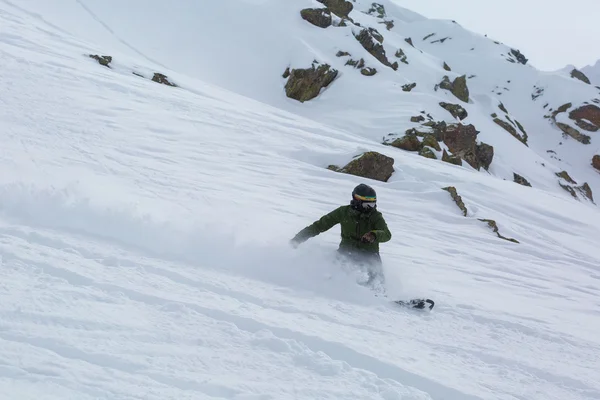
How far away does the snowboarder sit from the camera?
5320mm

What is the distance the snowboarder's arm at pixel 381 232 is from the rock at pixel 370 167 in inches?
279

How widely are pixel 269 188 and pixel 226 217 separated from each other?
2.90 metres

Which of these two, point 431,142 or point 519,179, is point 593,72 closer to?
point 519,179

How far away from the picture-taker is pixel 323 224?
18.2 feet

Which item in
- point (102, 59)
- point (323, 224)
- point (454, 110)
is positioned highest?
point (454, 110)

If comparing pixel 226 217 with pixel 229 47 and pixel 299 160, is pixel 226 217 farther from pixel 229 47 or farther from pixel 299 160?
pixel 229 47

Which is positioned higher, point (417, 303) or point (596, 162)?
point (596, 162)

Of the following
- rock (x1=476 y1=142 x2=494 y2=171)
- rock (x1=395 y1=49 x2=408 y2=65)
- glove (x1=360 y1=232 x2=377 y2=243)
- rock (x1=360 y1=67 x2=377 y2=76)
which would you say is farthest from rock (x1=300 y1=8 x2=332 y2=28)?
glove (x1=360 y1=232 x2=377 y2=243)

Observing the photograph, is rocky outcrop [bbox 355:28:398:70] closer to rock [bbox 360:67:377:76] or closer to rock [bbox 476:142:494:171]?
rock [bbox 360:67:377:76]

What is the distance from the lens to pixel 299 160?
41.0 ft

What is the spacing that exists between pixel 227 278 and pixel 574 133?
6901cm

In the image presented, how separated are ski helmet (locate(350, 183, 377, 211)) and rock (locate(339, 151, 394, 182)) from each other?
7.17m

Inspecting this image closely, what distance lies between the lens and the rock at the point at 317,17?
→ 35.2 metres

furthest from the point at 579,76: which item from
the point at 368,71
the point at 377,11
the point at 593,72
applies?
the point at 368,71
